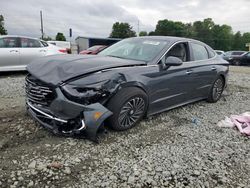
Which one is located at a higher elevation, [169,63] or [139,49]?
[139,49]

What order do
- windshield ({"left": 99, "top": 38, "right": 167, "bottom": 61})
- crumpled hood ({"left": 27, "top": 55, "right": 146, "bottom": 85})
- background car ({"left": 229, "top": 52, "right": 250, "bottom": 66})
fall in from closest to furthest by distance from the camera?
crumpled hood ({"left": 27, "top": 55, "right": 146, "bottom": 85}), windshield ({"left": 99, "top": 38, "right": 167, "bottom": 61}), background car ({"left": 229, "top": 52, "right": 250, "bottom": 66})

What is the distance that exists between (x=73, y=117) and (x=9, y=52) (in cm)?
551

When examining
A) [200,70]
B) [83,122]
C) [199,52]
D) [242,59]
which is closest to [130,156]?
[83,122]

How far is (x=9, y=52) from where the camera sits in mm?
6844

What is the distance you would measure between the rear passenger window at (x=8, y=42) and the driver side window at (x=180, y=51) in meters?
5.64

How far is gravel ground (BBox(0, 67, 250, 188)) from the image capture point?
7.14ft

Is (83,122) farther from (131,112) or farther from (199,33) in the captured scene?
(199,33)

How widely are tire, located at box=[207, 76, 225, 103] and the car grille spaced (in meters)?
3.70

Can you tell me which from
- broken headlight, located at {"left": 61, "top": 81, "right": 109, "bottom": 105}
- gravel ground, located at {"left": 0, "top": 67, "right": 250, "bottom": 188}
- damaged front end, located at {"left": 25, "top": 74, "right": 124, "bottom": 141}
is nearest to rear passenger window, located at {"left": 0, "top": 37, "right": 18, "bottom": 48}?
gravel ground, located at {"left": 0, "top": 67, "right": 250, "bottom": 188}

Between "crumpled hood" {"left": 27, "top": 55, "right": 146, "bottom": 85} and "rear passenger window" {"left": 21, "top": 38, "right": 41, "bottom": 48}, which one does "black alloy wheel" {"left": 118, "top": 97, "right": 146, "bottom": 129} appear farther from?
"rear passenger window" {"left": 21, "top": 38, "right": 41, "bottom": 48}

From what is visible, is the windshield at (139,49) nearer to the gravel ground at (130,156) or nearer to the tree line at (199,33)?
the gravel ground at (130,156)

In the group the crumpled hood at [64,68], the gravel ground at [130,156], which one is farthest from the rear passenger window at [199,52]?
the crumpled hood at [64,68]

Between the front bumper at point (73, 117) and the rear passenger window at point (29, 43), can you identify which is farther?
the rear passenger window at point (29, 43)

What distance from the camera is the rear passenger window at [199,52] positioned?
4432 millimetres
